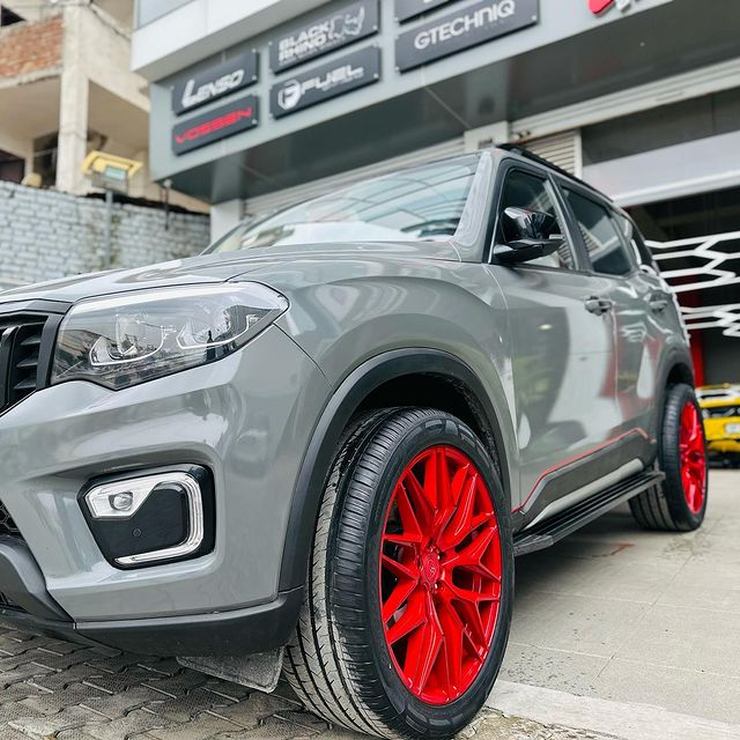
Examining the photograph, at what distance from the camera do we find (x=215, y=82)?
10.4 m

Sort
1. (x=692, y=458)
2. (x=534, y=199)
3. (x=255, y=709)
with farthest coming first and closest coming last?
(x=692, y=458) → (x=534, y=199) → (x=255, y=709)

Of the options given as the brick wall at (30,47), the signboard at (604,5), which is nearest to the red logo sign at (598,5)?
the signboard at (604,5)

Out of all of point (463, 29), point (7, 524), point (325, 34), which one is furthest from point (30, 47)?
point (7, 524)

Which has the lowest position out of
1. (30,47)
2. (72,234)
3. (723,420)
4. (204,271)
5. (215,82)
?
(723,420)

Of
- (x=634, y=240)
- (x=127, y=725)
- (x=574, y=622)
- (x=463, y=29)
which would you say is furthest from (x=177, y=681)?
(x=463, y=29)

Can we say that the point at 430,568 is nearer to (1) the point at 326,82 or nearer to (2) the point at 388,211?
(2) the point at 388,211

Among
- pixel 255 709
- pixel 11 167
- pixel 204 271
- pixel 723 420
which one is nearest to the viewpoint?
pixel 204 271

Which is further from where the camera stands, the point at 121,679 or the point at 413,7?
the point at 413,7

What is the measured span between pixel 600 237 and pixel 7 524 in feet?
9.68

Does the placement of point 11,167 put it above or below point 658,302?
above

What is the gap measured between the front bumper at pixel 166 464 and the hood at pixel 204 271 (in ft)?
0.88

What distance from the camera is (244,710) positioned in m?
1.83

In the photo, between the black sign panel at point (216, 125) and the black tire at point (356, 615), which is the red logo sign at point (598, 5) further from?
the black tire at point (356, 615)

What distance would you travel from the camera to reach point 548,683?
2.01 meters
